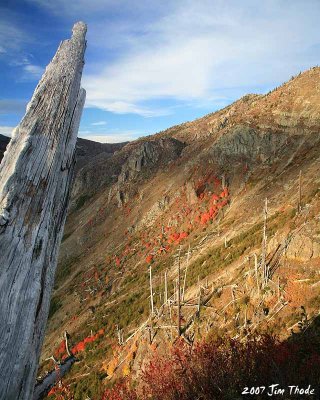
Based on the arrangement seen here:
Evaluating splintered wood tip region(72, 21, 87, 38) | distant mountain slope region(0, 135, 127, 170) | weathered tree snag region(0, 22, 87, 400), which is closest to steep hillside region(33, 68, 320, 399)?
weathered tree snag region(0, 22, 87, 400)

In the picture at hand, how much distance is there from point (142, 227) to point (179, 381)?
4281 cm

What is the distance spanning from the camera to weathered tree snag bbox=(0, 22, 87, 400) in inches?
72.8

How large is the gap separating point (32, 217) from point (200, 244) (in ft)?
118

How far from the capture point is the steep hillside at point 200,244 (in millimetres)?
20219

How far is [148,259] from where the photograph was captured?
41.7m

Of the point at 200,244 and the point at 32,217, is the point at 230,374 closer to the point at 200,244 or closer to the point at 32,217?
the point at 32,217

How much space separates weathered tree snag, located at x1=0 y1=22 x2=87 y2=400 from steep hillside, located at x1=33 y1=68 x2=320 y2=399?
31.1 feet

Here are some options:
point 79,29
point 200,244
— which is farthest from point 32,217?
point 200,244

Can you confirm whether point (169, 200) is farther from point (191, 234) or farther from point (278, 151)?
point (278, 151)

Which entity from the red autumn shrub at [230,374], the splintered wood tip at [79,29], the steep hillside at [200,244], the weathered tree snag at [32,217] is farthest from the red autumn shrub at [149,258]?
the weathered tree snag at [32,217]

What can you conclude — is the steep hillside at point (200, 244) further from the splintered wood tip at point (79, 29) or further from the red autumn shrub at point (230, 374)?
the splintered wood tip at point (79, 29)

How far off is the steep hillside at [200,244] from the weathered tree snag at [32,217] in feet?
31.1

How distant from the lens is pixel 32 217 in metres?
2.01

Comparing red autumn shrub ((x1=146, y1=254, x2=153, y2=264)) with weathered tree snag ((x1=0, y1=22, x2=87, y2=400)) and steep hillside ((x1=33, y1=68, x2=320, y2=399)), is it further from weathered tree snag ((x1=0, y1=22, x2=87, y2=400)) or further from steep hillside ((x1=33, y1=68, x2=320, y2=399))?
weathered tree snag ((x1=0, y1=22, x2=87, y2=400))
